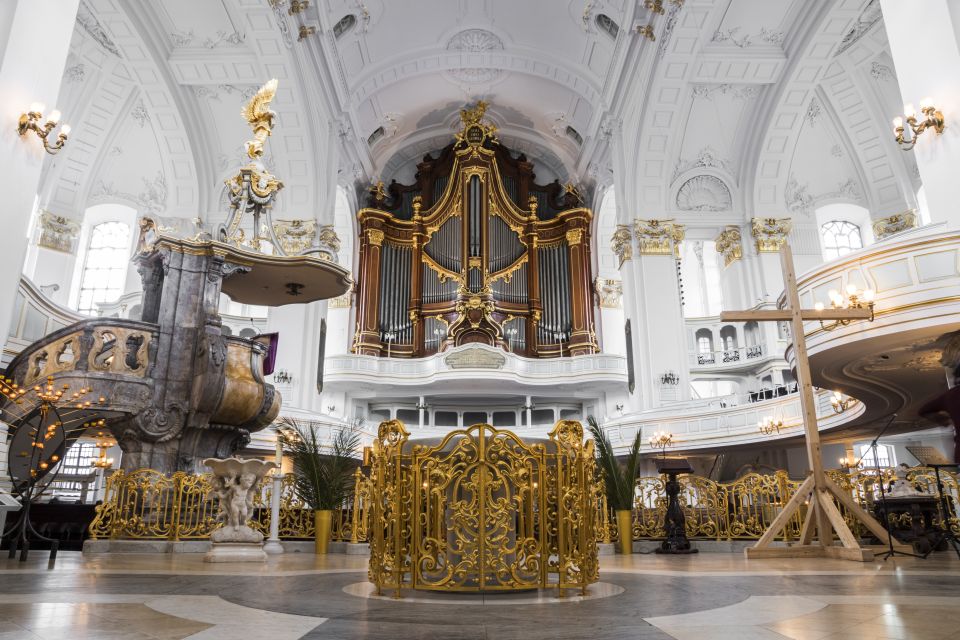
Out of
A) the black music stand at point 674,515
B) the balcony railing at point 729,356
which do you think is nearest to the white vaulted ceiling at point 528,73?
the balcony railing at point 729,356

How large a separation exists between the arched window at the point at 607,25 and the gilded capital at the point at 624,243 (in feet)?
17.5

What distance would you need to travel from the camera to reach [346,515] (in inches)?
381

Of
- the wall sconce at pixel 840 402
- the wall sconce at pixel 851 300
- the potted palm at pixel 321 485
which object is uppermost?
the wall sconce at pixel 851 300

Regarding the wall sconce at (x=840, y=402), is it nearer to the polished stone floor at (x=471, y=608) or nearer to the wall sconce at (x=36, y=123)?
the polished stone floor at (x=471, y=608)

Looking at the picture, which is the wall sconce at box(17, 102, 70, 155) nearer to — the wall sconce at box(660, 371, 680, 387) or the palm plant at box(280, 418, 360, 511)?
the palm plant at box(280, 418, 360, 511)

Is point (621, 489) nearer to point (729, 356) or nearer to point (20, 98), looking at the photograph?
point (20, 98)

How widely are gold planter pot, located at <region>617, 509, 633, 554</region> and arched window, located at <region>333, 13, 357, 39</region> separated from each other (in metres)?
14.8

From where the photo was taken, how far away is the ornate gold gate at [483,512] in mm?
3883

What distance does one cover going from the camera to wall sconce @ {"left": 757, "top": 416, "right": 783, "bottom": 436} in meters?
13.8

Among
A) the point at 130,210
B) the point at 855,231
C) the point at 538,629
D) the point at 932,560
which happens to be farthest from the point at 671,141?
the point at 538,629

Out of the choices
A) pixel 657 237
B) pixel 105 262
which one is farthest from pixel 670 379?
pixel 105 262

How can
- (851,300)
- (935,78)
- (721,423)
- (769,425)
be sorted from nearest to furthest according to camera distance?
1. (851,300)
2. (935,78)
3. (769,425)
4. (721,423)

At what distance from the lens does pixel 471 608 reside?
324 cm

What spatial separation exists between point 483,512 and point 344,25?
17.6 meters
